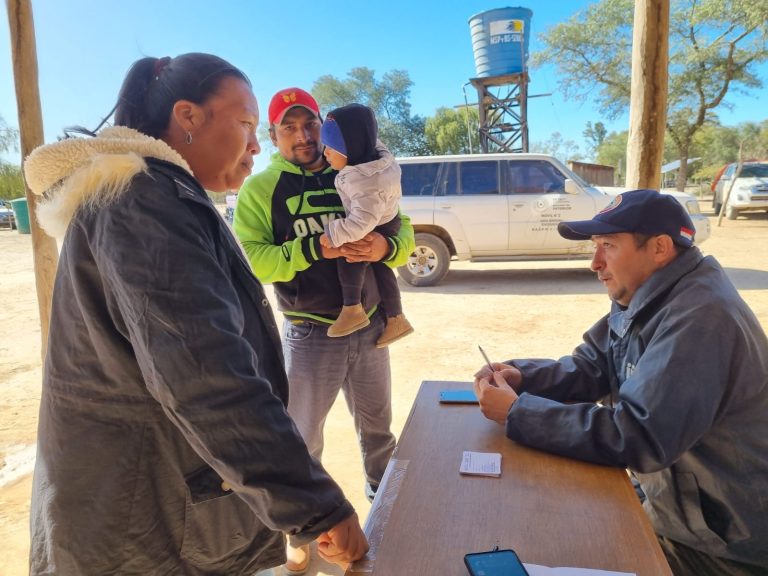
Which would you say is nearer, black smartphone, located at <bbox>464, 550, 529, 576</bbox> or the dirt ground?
black smartphone, located at <bbox>464, 550, 529, 576</bbox>

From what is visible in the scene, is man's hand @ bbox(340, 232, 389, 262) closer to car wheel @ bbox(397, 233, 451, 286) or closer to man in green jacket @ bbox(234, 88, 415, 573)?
man in green jacket @ bbox(234, 88, 415, 573)

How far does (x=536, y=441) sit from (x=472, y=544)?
46cm

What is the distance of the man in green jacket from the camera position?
2268mm

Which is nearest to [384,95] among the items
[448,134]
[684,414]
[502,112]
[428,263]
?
[448,134]

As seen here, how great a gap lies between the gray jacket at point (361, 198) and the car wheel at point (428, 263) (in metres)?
5.73

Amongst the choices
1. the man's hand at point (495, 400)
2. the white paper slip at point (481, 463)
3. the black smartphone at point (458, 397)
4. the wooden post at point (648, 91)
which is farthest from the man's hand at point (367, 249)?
the wooden post at point (648, 91)

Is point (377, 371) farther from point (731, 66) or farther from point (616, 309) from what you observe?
point (731, 66)

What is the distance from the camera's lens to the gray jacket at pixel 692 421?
133 centimetres

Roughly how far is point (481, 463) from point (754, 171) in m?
17.9

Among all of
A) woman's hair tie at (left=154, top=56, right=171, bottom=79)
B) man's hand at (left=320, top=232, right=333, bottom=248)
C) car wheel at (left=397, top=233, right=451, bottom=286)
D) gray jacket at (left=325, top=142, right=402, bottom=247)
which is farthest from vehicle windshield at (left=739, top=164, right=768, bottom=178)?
woman's hair tie at (left=154, top=56, right=171, bottom=79)

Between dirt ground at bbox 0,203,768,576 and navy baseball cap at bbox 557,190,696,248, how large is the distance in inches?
72.3

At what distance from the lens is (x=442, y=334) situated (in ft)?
18.8

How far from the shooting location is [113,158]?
1.01 metres

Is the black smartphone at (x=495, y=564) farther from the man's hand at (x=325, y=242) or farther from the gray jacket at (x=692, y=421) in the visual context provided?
the man's hand at (x=325, y=242)
